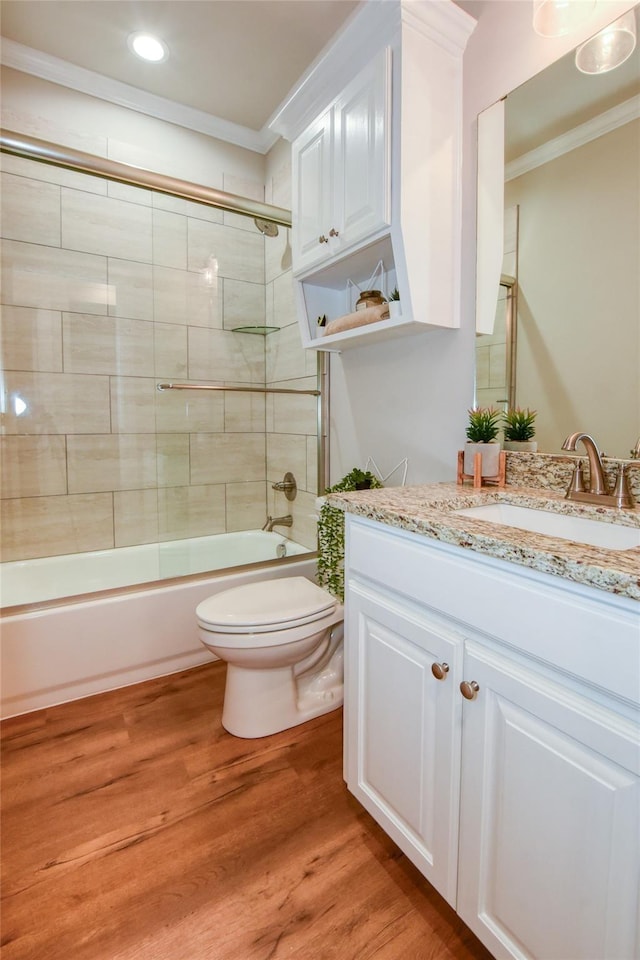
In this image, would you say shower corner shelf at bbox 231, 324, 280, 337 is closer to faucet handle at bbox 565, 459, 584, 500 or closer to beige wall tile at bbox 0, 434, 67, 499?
beige wall tile at bbox 0, 434, 67, 499

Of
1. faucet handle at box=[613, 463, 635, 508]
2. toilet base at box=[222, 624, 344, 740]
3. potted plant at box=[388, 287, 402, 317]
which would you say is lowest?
toilet base at box=[222, 624, 344, 740]

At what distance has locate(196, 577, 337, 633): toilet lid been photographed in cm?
153

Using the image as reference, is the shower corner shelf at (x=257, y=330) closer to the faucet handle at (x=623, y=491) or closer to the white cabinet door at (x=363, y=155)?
the white cabinet door at (x=363, y=155)

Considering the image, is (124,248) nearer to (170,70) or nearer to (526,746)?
(170,70)

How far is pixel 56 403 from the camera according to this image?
239 centimetres

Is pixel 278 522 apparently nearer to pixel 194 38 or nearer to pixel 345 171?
pixel 345 171

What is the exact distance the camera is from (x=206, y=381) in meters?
2.66

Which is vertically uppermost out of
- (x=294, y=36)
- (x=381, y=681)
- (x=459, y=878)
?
(x=294, y=36)

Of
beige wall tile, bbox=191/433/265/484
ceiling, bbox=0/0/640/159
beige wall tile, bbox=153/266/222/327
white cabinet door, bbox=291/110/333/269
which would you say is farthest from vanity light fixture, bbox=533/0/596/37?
beige wall tile, bbox=191/433/265/484

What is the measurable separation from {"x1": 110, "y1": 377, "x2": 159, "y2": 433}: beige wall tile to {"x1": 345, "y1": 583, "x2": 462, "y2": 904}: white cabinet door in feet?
5.88

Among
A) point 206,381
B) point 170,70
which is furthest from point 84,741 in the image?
point 170,70

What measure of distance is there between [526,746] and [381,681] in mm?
402

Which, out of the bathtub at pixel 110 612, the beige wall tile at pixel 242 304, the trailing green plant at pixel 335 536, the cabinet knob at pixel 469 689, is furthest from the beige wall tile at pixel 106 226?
the cabinet knob at pixel 469 689

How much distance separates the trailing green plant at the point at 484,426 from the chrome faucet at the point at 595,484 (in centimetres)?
27
